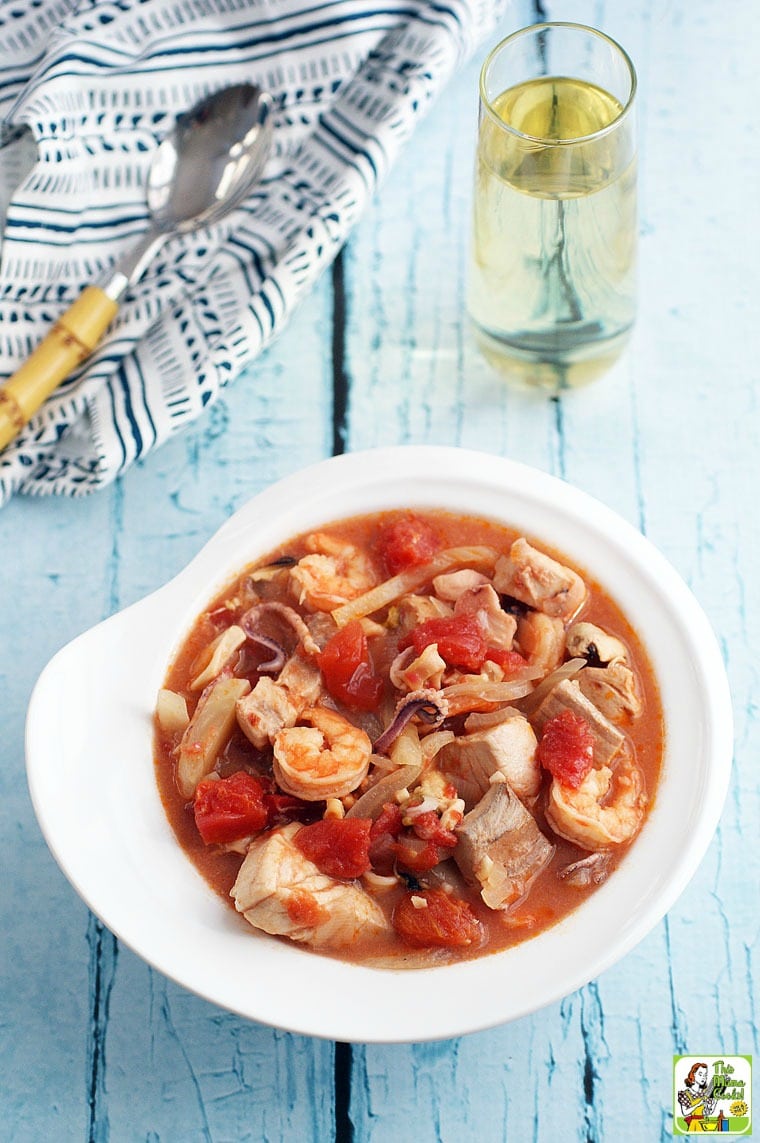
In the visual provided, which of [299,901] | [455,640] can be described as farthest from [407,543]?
[299,901]

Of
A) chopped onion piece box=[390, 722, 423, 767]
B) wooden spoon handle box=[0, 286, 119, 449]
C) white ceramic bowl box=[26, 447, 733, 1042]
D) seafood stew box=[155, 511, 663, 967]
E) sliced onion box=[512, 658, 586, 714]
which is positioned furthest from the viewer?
wooden spoon handle box=[0, 286, 119, 449]

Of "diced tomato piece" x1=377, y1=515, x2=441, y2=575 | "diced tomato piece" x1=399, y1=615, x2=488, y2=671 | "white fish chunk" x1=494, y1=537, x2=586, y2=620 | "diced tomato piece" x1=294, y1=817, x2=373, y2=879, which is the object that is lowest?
"diced tomato piece" x1=294, y1=817, x2=373, y2=879

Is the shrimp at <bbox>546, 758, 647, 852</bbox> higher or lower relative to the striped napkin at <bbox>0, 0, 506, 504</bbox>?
lower

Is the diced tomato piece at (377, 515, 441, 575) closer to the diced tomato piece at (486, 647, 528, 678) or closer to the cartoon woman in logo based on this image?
the diced tomato piece at (486, 647, 528, 678)

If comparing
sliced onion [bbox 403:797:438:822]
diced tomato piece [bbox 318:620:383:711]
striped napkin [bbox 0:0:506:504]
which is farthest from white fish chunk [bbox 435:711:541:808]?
striped napkin [bbox 0:0:506:504]

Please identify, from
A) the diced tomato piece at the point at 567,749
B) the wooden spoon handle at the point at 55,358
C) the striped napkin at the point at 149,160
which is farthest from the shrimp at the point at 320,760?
the wooden spoon handle at the point at 55,358

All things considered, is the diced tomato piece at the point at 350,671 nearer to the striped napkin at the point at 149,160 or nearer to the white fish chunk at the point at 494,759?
the white fish chunk at the point at 494,759
